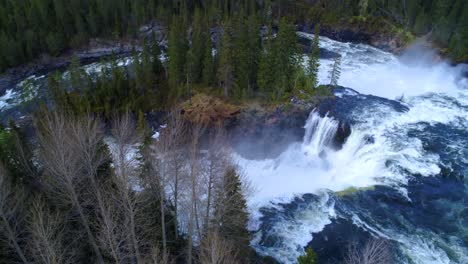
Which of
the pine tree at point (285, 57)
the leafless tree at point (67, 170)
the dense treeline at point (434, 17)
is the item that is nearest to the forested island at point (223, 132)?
the leafless tree at point (67, 170)

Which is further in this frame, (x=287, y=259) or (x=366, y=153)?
(x=366, y=153)

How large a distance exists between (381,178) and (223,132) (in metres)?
18.0

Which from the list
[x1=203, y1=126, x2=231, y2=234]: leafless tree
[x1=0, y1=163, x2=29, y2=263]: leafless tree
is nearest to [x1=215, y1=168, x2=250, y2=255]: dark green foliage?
[x1=203, y1=126, x2=231, y2=234]: leafless tree

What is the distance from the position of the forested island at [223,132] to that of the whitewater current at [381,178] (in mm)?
248

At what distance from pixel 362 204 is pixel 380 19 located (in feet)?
213

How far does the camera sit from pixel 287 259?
31828mm

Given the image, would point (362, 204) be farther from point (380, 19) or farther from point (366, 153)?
point (380, 19)

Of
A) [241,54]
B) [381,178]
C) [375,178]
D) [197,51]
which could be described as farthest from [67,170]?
[197,51]

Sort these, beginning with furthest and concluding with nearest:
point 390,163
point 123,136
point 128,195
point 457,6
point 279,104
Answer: point 457,6 → point 279,104 → point 390,163 → point 123,136 → point 128,195

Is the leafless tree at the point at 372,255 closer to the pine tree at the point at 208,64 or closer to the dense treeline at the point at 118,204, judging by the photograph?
the dense treeline at the point at 118,204

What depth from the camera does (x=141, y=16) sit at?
89.3 m

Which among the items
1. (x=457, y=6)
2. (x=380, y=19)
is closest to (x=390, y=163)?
(x=457, y=6)

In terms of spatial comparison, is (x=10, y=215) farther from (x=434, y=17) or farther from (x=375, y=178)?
(x=434, y=17)

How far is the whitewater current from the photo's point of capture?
1316 inches
